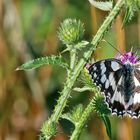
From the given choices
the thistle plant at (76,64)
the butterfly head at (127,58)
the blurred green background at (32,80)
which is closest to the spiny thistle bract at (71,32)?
the thistle plant at (76,64)

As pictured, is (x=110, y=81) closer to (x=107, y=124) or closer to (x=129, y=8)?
(x=107, y=124)

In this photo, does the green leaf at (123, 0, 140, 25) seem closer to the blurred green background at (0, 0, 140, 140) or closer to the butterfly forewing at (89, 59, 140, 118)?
the butterfly forewing at (89, 59, 140, 118)

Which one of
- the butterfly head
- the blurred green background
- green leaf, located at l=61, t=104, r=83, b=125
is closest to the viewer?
green leaf, located at l=61, t=104, r=83, b=125

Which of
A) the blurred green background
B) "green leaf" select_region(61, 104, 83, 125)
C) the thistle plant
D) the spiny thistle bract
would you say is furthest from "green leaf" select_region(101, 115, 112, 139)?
the blurred green background

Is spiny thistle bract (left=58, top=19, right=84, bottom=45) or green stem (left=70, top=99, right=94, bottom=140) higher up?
spiny thistle bract (left=58, top=19, right=84, bottom=45)

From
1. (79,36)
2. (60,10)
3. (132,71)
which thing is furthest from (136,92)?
(60,10)

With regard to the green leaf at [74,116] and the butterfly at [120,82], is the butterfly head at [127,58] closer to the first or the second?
the butterfly at [120,82]
